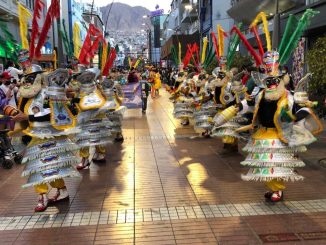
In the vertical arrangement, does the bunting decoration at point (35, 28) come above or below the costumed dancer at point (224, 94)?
above

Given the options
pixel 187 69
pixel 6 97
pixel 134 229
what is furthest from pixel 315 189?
pixel 187 69

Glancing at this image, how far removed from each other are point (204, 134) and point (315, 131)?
217 inches

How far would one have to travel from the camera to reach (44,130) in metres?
5.56

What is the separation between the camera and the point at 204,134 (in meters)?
11.0

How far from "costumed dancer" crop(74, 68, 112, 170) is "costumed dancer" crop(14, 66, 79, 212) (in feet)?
6.45

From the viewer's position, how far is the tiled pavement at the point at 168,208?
189 inches

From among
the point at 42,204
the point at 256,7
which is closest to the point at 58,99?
the point at 42,204

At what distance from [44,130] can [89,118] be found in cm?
240

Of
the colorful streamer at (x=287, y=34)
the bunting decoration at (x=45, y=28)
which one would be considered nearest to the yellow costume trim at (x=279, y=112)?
the colorful streamer at (x=287, y=34)

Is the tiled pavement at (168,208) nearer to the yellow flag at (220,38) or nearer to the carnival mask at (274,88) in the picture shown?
the carnival mask at (274,88)

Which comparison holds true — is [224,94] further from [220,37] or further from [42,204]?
[42,204]

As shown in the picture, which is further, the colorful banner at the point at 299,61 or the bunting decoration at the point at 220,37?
the colorful banner at the point at 299,61

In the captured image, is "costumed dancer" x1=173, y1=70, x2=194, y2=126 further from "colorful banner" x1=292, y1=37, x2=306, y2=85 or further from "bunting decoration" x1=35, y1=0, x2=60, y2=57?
"bunting decoration" x1=35, y1=0, x2=60, y2=57

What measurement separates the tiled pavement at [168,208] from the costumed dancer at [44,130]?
0.51 meters
